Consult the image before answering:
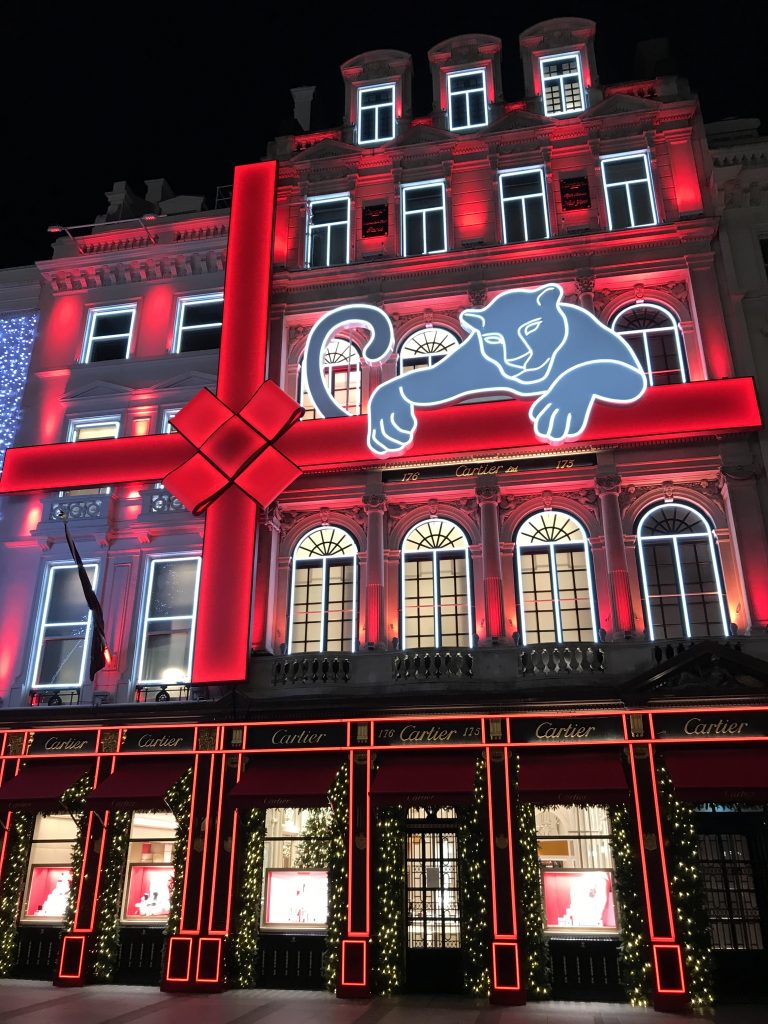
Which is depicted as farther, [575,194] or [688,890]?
[575,194]

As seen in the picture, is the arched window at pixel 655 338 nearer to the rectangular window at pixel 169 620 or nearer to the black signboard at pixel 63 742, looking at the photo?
the rectangular window at pixel 169 620

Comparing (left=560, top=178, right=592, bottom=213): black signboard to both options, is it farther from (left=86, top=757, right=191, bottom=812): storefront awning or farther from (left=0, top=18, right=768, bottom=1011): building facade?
(left=86, top=757, right=191, bottom=812): storefront awning

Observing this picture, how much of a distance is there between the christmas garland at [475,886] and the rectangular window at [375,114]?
16.8 meters

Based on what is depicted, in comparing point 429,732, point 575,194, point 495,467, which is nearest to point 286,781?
point 429,732

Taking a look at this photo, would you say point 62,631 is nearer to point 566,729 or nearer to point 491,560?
point 491,560

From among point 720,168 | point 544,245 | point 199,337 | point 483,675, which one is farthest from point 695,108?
point 483,675

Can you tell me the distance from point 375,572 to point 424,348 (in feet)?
19.4

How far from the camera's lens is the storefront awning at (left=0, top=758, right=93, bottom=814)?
15953mm

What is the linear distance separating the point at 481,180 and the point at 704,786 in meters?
15.4

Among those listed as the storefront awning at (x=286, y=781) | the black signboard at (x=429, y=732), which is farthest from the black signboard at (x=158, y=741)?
the black signboard at (x=429, y=732)

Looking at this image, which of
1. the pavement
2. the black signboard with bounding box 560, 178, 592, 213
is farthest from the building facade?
the pavement

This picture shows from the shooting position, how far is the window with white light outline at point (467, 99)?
22.0 meters

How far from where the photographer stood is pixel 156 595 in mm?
18688

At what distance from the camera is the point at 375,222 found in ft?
69.7
